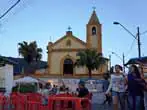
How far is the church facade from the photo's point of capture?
8169 cm

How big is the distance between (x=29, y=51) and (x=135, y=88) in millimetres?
81502

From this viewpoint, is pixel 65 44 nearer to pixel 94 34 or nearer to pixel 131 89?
pixel 94 34

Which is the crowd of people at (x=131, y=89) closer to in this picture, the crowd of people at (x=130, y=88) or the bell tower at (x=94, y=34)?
the crowd of people at (x=130, y=88)

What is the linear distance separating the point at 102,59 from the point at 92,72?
11.9 feet

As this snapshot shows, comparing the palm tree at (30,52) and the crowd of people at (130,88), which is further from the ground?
the palm tree at (30,52)

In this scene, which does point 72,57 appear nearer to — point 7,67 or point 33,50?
point 33,50

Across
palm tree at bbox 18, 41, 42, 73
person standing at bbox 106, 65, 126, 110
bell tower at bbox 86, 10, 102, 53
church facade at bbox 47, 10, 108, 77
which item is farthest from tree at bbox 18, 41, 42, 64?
person standing at bbox 106, 65, 126, 110

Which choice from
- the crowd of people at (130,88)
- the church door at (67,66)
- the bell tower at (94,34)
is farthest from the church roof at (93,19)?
the crowd of people at (130,88)

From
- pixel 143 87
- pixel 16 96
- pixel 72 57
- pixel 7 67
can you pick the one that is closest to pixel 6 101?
pixel 16 96

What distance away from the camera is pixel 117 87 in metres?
12.1

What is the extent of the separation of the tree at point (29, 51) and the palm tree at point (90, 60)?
58.7 feet

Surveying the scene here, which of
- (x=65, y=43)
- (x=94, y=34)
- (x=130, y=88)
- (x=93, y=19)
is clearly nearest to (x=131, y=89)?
(x=130, y=88)

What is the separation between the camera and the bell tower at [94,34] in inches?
3209

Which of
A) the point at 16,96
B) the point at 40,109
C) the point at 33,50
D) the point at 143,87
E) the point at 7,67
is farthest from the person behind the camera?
the point at 33,50
